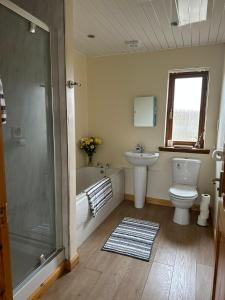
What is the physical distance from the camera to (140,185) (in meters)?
3.23

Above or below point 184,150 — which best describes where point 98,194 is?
below

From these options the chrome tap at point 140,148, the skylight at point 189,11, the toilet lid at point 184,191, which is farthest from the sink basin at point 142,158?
the skylight at point 189,11

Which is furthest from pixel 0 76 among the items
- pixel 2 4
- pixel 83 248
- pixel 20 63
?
pixel 83 248

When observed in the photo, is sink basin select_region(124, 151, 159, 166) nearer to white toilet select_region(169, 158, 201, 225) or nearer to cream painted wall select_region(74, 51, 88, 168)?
white toilet select_region(169, 158, 201, 225)

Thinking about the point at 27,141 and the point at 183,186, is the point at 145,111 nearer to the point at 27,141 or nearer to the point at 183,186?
the point at 183,186

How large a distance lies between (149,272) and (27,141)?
5.16 ft

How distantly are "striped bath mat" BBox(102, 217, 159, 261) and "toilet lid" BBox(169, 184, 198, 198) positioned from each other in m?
0.49

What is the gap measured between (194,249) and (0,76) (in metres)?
2.41

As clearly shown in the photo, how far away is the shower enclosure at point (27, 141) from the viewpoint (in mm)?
1389

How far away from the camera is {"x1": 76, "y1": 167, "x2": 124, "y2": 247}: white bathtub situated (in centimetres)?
226

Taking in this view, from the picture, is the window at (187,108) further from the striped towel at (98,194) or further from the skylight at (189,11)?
the striped towel at (98,194)

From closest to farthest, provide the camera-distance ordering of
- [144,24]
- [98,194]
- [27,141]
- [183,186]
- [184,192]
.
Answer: [27,141], [144,24], [98,194], [184,192], [183,186]

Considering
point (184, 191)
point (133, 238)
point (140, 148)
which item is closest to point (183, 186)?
point (184, 191)

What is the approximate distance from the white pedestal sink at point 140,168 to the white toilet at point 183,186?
0.36 m
